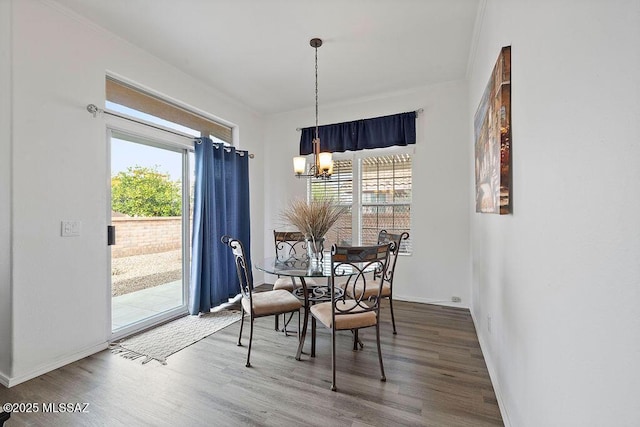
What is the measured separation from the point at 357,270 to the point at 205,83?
10.0 ft

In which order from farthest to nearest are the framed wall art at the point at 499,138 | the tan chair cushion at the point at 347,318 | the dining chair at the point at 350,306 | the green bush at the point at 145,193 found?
the green bush at the point at 145,193
the tan chair cushion at the point at 347,318
the dining chair at the point at 350,306
the framed wall art at the point at 499,138

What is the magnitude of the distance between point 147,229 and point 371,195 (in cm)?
285

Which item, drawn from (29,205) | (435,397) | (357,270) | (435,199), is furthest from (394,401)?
(29,205)

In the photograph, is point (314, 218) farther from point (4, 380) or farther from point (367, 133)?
point (4, 380)

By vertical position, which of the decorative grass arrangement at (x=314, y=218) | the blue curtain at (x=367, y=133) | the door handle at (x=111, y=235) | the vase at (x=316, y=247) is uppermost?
the blue curtain at (x=367, y=133)

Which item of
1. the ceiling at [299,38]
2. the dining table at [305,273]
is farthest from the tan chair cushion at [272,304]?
the ceiling at [299,38]

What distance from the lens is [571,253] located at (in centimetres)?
90

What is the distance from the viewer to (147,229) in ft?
10.2

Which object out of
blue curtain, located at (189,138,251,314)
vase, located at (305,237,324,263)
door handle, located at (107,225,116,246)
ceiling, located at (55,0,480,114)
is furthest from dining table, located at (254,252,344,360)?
ceiling, located at (55,0,480,114)

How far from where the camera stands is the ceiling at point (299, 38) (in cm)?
228

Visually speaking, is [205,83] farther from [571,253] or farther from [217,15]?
[571,253]

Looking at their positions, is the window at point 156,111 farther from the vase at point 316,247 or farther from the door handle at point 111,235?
the vase at point 316,247

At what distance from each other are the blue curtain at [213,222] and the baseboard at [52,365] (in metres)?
0.98

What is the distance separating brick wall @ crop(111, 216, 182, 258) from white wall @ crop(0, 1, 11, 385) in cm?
74
